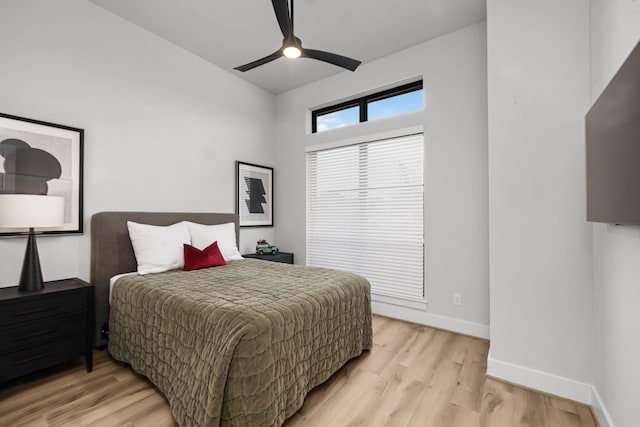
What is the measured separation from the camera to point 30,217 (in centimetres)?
187

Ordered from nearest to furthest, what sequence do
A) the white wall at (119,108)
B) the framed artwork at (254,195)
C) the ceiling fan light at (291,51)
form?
1. the ceiling fan light at (291,51)
2. the white wall at (119,108)
3. the framed artwork at (254,195)

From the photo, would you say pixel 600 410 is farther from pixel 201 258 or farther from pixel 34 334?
pixel 34 334

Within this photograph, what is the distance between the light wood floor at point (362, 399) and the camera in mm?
1665

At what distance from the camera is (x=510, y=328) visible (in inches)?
82.4

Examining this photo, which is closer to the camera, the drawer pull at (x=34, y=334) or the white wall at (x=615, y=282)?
the white wall at (x=615, y=282)

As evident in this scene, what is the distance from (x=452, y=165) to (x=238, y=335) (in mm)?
2608

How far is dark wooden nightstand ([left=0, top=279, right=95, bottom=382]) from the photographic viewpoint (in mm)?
1822

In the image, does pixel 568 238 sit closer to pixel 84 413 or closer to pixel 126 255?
pixel 84 413

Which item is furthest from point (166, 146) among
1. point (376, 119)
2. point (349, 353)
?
point (349, 353)

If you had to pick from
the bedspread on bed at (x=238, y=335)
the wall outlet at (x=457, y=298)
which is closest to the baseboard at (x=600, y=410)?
the wall outlet at (x=457, y=298)

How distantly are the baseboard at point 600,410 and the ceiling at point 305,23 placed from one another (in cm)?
309

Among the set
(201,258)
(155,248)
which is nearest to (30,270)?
(155,248)

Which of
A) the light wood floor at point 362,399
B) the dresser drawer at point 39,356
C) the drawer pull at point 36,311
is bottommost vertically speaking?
the light wood floor at point 362,399

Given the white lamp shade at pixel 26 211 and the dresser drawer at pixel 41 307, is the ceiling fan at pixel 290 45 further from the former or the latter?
the dresser drawer at pixel 41 307
